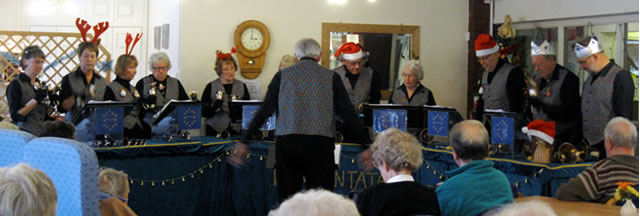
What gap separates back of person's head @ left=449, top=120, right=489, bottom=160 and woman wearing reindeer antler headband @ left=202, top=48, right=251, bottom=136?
3474 mm

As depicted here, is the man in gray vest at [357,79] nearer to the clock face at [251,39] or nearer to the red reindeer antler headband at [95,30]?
the clock face at [251,39]

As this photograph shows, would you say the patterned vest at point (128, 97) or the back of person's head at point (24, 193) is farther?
the patterned vest at point (128, 97)

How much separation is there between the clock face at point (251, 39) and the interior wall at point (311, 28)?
12 centimetres

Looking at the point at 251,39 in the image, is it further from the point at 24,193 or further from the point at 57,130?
the point at 24,193

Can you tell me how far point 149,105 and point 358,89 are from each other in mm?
1831

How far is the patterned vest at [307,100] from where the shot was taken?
4.80 m

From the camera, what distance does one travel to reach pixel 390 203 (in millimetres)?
3137

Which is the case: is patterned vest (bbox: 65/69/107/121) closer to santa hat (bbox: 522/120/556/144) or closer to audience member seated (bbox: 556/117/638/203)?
santa hat (bbox: 522/120/556/144)

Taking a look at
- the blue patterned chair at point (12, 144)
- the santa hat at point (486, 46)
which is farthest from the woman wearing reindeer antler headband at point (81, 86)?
the santa hat at point (486, 46)

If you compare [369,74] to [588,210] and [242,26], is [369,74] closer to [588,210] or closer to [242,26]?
[242,26]

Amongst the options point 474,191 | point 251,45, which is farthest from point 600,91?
point 251,45

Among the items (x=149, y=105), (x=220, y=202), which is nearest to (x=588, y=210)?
(x=220, y=202)

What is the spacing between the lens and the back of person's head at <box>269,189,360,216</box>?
2.08m

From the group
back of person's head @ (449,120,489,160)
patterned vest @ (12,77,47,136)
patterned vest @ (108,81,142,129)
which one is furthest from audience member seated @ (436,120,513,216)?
patterned vest @ (12,77,47,136)
